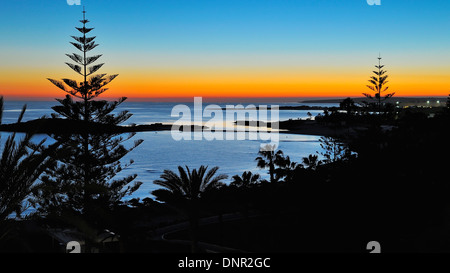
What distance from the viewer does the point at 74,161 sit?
2622cm

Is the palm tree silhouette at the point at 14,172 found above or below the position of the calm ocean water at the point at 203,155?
above

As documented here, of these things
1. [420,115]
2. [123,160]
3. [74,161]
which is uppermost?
[420,115]

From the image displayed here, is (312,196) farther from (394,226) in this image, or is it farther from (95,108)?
(95,108)

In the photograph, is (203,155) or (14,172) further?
(203,155)

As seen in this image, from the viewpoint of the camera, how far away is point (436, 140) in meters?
24.3

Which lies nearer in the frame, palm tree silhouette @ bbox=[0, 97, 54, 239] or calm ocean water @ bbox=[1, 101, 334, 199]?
palm tree silhouette @ bbox=[0, 97, 54, 239]

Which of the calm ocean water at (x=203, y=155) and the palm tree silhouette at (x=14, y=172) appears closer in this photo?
the palm tree silhouette at (x=14, y=172)

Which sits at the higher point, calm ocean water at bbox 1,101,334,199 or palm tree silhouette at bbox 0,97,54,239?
palm tree silhouette at bbox 0,97,54,239

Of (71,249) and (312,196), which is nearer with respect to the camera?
(71,249)
